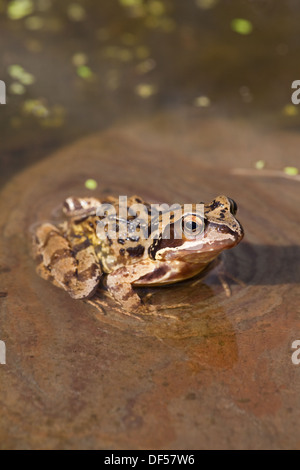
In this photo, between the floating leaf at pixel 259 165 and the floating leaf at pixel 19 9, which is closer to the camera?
the floating leaf at pixel 259 165

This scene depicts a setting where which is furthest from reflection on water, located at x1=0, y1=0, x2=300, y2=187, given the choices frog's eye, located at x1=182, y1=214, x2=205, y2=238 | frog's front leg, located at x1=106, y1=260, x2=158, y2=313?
frog's eye, located at x1=182, y1=214, x2=205, y2=238

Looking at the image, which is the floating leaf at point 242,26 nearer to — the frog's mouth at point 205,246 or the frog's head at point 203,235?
the frog's head at point 203,235

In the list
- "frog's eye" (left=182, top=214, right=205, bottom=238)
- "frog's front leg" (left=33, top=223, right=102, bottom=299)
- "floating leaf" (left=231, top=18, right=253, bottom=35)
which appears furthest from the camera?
"floating leaf" (left=231, top=18, right=253, bottom=35)

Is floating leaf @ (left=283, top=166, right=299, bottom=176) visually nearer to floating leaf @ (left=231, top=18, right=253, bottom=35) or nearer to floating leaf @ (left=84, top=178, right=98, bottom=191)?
floating leaf @ (left=84, top=178, right=98, bottom=191)

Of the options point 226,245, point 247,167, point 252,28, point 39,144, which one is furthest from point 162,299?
point 252,28

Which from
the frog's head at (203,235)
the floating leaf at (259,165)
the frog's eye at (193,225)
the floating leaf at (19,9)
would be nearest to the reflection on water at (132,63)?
the floating leaf at (19,9)

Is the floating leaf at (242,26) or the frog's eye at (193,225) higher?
the floating leaf at (242,26)

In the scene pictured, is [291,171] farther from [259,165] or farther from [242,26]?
[242,26]
